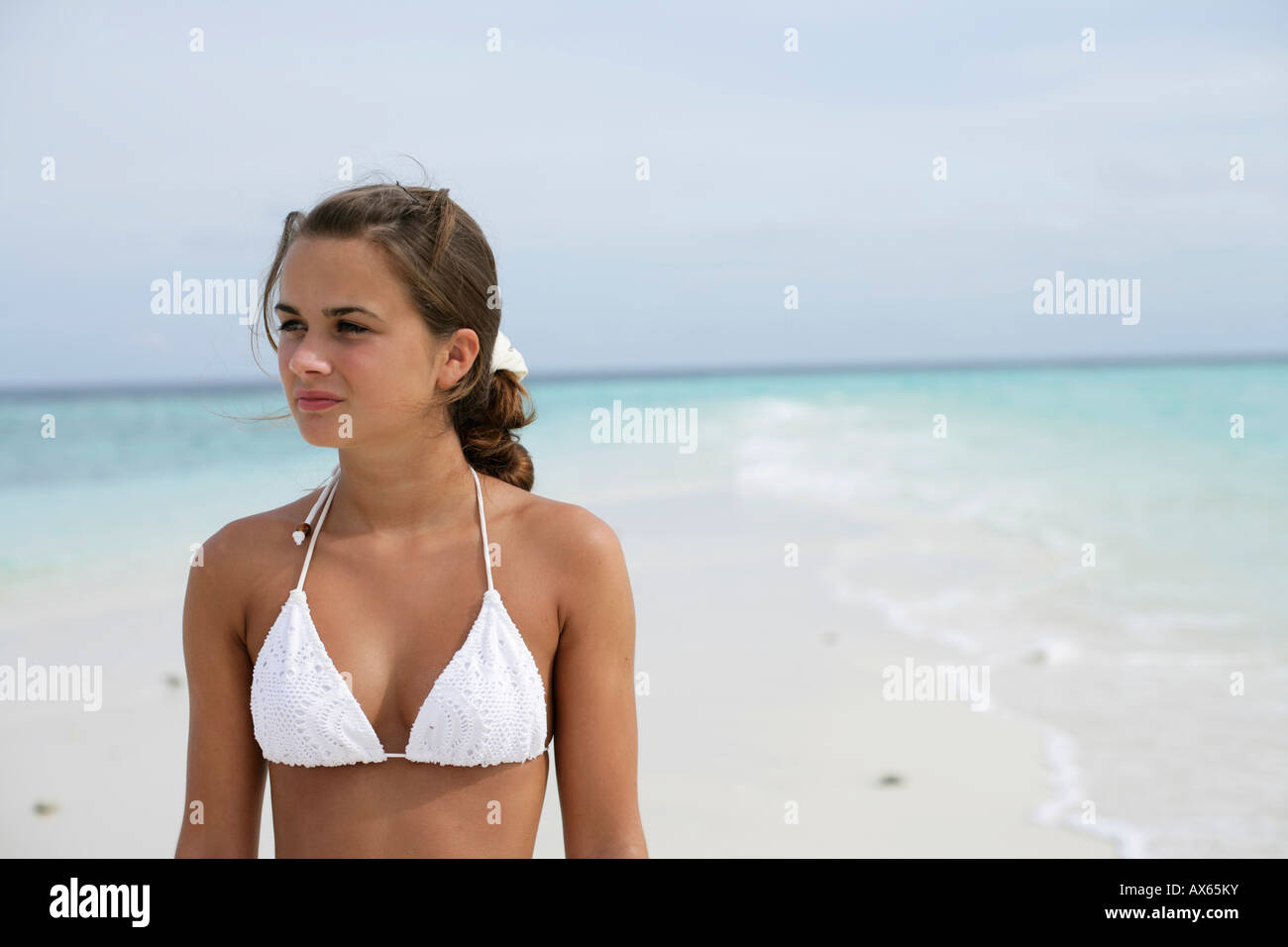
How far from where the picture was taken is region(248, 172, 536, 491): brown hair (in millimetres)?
2258

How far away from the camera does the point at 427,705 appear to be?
7.23ft

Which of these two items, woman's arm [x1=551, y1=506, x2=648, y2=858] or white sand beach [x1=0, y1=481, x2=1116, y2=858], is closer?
woman's arm [x1=551, y1=506, x2=648, y2=858]

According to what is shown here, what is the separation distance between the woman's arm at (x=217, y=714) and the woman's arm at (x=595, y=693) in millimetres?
647

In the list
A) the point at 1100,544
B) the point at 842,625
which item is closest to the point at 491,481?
the point at 842,625

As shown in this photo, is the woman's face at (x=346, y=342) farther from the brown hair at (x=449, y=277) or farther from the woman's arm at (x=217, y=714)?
the woman's arm at (x=217, y=714)

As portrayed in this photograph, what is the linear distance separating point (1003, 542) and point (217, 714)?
10703mm

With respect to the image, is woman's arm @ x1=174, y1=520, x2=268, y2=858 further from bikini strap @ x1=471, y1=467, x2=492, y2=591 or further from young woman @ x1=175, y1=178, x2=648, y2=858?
bikini strap @ x1=471, y1=467, x2=492, y2=591

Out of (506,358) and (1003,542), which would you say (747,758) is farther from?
(1003,542)

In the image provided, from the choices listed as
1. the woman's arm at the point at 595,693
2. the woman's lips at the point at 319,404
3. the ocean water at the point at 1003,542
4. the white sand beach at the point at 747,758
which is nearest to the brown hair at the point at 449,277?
the woman's lips at the point at 319,404

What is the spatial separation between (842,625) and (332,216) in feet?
21.8

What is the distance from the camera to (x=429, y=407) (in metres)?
2.36

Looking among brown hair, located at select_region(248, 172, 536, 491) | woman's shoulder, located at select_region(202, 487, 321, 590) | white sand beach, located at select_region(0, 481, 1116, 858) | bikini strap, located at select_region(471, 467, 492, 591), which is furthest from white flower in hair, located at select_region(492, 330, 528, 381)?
white sand beach, located at select_region(0, 481, 1116, 858)

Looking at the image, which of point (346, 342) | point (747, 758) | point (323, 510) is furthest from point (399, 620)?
point (747, 758)
